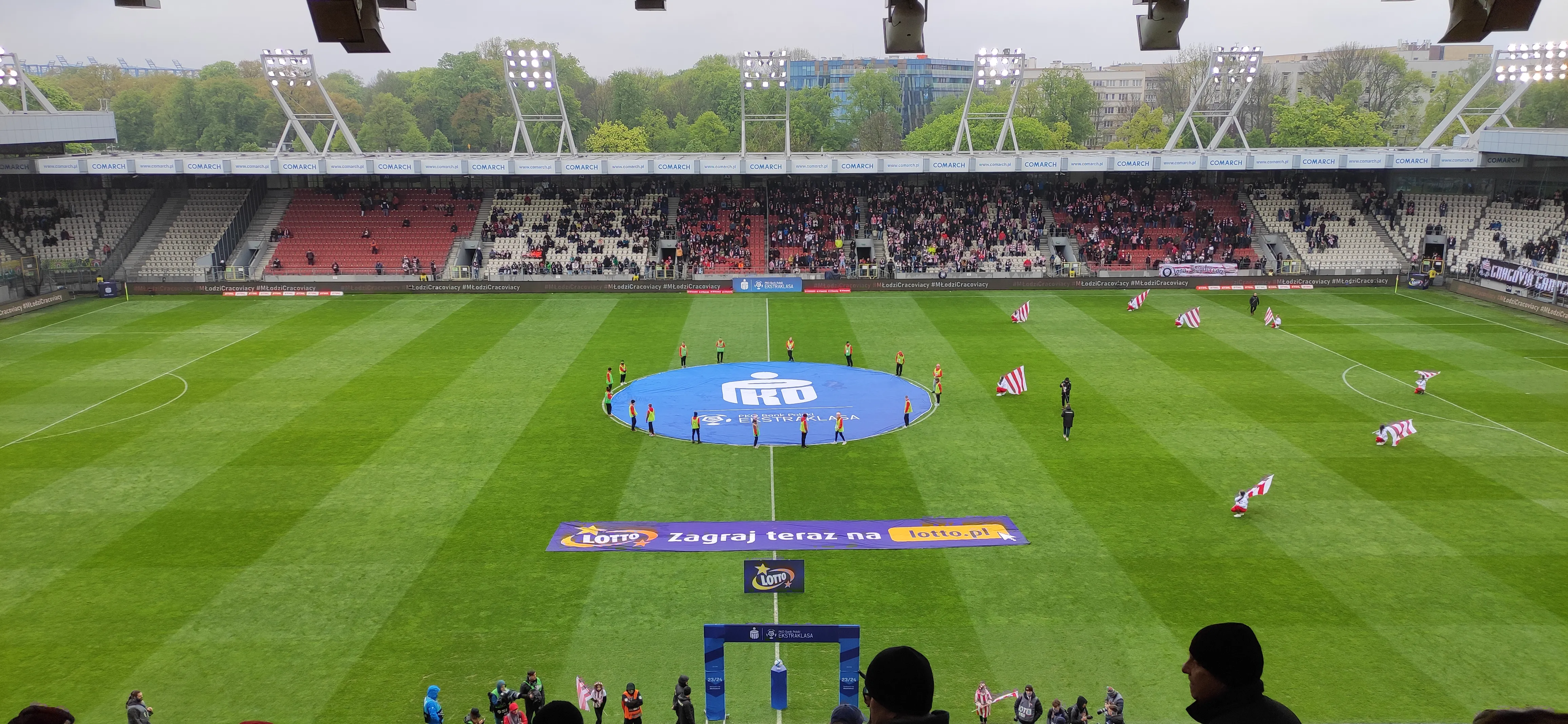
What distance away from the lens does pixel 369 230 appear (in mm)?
65938

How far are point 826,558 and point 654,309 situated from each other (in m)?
33.6

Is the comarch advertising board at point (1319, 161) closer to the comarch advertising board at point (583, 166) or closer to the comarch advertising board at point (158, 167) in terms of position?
the comarch advertising board at point (583, 166)

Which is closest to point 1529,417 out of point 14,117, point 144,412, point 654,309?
point 654,309

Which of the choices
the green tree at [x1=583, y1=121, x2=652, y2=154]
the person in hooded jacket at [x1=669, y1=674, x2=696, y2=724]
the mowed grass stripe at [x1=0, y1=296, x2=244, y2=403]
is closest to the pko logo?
the person in hooded jacket at [x1=669, y1=674, x2=696, y2=724]

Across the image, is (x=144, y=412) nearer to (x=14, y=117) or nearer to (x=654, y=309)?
(x=654, y=309)

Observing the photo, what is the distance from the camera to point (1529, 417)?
32.8 meters

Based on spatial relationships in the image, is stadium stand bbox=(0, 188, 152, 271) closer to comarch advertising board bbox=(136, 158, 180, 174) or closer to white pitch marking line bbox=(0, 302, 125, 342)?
comarch advertising board bbox=(136, 158, 180, 174)

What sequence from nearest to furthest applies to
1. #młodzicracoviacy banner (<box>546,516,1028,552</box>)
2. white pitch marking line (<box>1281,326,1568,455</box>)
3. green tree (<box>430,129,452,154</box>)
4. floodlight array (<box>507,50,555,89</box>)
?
#młodzicracoviacy banner (<box>546,516,1028,552</box>), white pitch marking line (<box>1281,326,1568,455</box>), floodlight array (<box>507,50,555,89</box>), green tree (<box>430,129,452,154</box>)

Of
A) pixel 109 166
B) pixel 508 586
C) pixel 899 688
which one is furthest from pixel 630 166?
pixel 899 688

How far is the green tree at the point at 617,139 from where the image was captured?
116 metres

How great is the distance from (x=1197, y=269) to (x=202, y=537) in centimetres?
5369

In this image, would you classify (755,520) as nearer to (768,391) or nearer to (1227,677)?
(768,391)

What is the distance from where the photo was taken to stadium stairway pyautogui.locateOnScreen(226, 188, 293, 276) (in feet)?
206

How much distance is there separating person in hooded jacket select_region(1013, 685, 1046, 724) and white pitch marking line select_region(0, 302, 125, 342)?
1870 inches
